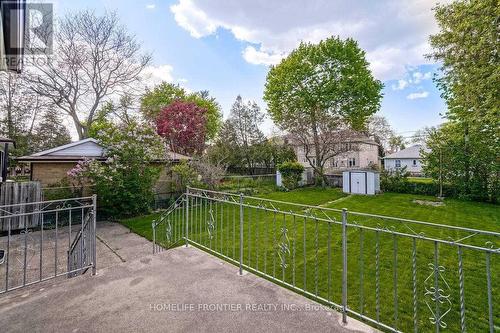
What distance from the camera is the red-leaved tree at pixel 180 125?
15.2m

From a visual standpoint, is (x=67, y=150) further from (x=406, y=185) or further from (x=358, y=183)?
(x=406, y=185)

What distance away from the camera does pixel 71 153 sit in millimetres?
9242

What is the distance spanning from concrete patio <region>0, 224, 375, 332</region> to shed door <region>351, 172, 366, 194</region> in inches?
479

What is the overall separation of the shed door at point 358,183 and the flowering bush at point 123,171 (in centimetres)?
1076

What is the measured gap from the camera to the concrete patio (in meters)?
2.10

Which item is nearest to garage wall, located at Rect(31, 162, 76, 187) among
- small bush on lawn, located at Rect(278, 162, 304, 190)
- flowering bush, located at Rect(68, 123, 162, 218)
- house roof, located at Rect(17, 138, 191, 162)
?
house roof, located at Rect(17, 138, 191, 162)

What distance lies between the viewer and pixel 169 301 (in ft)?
8.15

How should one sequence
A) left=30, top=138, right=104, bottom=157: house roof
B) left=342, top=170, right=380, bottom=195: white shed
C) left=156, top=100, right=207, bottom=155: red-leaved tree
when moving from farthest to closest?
1. left=156, top=100, right=207, bottom=155: red-leaved tree
2. left=342, top=170, right=380, bottom=195: white shed
3. left=30, top=138, right=104, bottom=157: house roof

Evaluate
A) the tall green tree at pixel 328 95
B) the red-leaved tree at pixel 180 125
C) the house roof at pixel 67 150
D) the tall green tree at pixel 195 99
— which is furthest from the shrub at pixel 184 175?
the tall green tree at pixel 195 99

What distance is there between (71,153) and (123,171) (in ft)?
8.58

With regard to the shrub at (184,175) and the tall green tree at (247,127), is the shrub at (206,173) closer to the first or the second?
the shrub at (184,175)

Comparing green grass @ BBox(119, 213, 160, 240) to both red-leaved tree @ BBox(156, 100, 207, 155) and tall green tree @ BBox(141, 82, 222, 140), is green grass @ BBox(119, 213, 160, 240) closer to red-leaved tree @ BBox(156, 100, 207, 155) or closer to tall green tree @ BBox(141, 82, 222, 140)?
red-leaved tree @ BBox(156, 100, 207, 155)

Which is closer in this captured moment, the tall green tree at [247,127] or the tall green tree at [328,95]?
the tall green tree at [328,95]

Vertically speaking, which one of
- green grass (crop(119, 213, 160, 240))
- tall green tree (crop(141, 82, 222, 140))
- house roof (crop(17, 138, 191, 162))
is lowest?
green grass (crop(119, 213, 160, 240))
